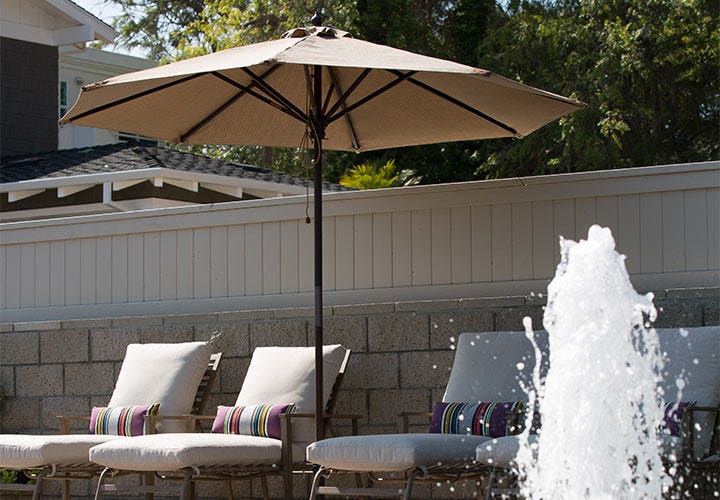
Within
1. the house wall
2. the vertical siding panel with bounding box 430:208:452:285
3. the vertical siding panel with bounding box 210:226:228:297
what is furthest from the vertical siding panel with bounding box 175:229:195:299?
the house wall

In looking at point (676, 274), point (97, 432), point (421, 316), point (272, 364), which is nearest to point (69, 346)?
point (97, 432)

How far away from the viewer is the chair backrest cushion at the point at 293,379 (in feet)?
21.2

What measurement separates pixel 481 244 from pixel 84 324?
2634mm

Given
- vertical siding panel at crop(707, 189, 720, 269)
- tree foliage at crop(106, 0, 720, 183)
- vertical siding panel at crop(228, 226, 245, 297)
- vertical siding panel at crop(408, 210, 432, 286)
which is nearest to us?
vertical siding panel at crop(707, 189, 720, 269)

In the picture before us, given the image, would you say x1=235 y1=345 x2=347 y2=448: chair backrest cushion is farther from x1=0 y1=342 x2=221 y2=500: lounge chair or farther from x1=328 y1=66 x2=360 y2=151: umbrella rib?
x1=328 y1=66 x2=360 y2=151: umbrella rib

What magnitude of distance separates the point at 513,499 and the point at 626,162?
11.6 metres

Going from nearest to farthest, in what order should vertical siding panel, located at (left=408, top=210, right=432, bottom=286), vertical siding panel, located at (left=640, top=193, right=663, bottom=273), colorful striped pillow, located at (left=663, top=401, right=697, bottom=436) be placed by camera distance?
colorful striped pillow, located at (left=663, top=401, right=697, bottom=436)
vertical siding panel, located at (left=640, top=193, right=663, bottom=273)
vertical siding panel, located at (left=408, top=210, right=432, bottom=286)

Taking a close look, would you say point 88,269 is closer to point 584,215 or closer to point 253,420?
point 253,420

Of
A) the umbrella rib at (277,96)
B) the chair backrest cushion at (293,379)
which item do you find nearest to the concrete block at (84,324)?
the chair backrest cushion at (293,379)

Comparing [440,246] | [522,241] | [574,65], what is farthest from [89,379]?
[574,65]

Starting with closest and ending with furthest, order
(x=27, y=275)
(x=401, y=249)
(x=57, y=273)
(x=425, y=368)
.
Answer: (x=425, y=368), (x=401, y=249), (x=57, y=273), (x=27, y=275)

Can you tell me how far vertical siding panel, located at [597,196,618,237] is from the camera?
21.4 feet

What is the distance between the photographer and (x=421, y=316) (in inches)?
267

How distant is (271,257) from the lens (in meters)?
7.43
